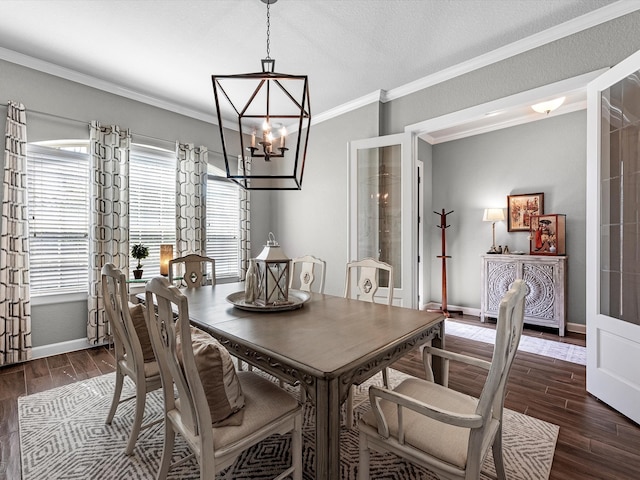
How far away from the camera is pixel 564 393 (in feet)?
8.38

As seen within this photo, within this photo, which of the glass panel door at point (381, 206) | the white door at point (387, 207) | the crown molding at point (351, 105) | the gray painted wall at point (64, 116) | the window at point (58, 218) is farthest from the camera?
the crown molding at point (351, 105)

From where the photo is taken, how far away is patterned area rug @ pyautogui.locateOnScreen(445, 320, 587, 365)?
11.0ft

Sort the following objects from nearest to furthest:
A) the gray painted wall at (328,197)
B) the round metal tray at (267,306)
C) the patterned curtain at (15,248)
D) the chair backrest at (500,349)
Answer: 1. the chair backrest at (500,349)
2. the round metal tray at (267,306)
3. the patterned curtain at (15,248)
4. the gray painted wall at (328,197)

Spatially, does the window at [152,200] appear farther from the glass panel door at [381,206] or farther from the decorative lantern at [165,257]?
the glass panel door at [381,206]

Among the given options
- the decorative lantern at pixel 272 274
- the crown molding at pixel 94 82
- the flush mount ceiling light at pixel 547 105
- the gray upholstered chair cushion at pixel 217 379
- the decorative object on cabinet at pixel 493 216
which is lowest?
the gray upholstered chair cushion at pixel 217 379

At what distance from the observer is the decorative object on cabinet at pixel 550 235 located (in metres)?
4.27

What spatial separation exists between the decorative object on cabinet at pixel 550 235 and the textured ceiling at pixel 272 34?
8.17 ft

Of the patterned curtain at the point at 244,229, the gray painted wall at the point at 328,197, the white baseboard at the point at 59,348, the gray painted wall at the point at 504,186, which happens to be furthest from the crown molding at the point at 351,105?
the white baseboard at the point at 59,348

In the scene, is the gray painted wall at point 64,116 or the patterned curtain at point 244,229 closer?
the gray painted wall at point 64,116

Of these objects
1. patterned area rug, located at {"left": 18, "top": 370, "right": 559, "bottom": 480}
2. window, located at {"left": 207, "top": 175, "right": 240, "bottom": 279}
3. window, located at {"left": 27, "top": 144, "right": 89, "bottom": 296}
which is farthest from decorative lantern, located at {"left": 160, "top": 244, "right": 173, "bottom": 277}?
patterned area rug, located at {"left": 18, "top": 370, "right": 559, "bottom": 480}

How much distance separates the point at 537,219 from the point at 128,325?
4919 mm

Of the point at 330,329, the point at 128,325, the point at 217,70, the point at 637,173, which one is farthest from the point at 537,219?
the point at 128,325

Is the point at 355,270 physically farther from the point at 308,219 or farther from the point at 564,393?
the point at 564,393

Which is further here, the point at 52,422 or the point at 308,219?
the point at 308,219
